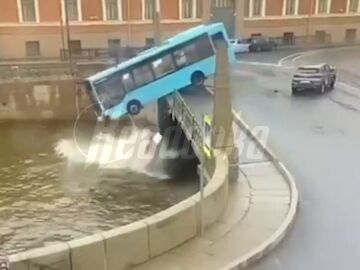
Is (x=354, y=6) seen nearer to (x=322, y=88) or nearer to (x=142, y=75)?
(x=322, y=88)

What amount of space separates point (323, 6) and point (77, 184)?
33.9 metres

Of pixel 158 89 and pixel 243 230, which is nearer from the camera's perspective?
pixel 243 230

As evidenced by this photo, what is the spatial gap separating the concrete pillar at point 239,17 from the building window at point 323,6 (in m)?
6.77

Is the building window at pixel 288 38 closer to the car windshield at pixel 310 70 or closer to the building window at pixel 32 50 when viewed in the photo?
the car windshield at pixel 310 70

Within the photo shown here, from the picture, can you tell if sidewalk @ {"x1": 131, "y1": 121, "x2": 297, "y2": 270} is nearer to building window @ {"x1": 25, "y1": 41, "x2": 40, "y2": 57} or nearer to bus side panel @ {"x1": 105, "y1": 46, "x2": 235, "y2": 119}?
bus side panel @ {"x1": 105, "y1": 46, "x2": 235, "y2": 119}

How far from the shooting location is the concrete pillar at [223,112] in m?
14.0

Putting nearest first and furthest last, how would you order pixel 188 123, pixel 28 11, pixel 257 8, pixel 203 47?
pixel 188 123 < pixel 203 47 < pixel 28 11 < pixel 257 8

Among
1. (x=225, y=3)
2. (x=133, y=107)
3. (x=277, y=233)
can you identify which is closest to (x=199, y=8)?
(x=225, y=3)

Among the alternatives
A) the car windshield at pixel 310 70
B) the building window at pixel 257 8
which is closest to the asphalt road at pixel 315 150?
the car windshield at pixel 310 70

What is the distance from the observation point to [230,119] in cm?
1477

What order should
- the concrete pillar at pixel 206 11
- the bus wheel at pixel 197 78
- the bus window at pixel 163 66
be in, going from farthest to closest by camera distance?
the concrete pillar at pixel 206 11 < the bus wheel at pixel 197 78 < the bus window at pixel 163 66

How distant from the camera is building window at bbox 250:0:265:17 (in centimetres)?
4706

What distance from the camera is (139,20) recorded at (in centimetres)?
4412

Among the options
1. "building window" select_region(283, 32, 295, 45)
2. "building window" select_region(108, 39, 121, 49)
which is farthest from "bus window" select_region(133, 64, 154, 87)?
"building window" select_region(283, 32, 295, 45)
